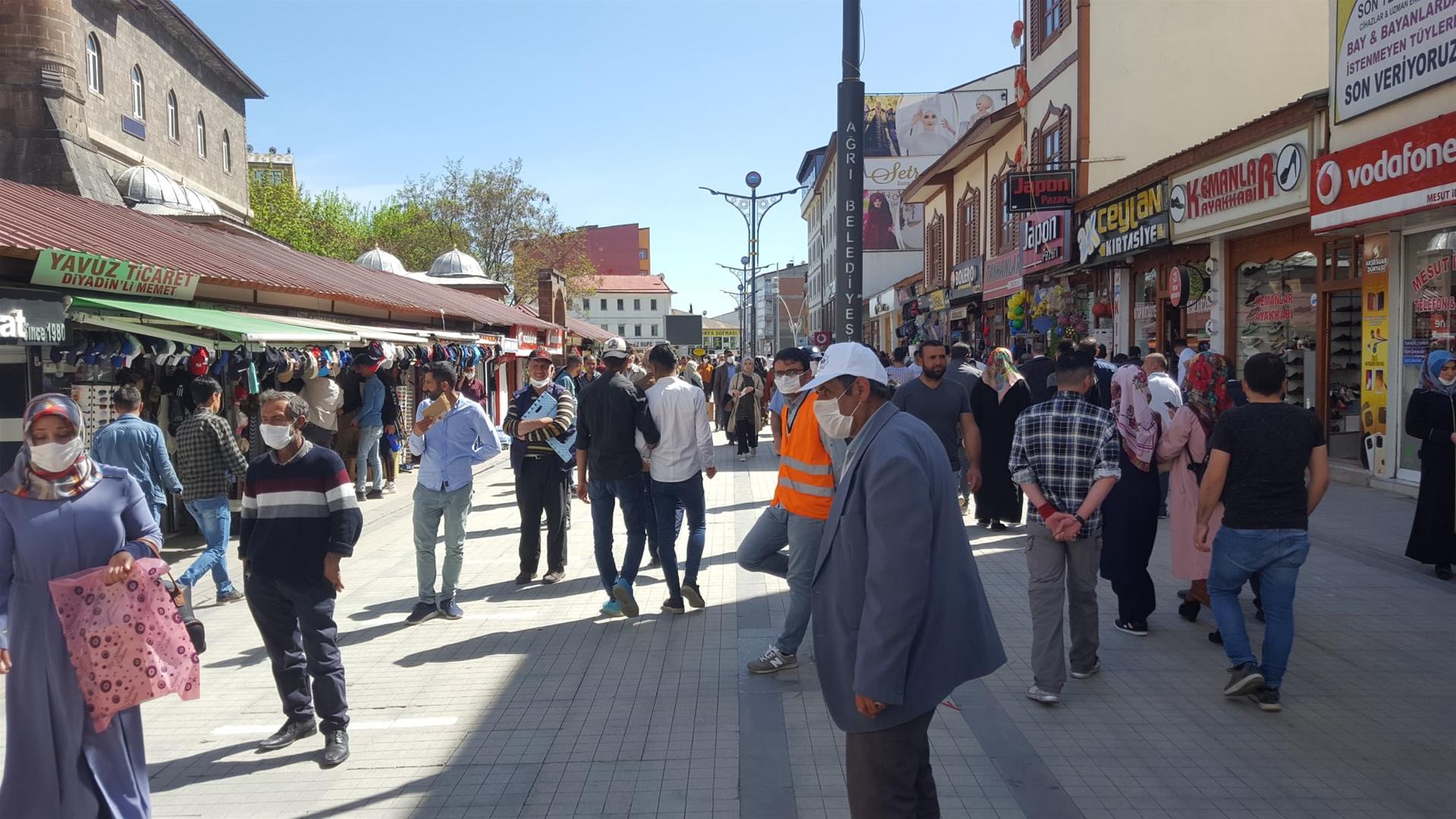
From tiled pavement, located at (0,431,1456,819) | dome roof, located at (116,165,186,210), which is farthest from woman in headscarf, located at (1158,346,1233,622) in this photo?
dome roof, located at (116,165,186,210)

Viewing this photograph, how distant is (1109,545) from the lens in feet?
21.3

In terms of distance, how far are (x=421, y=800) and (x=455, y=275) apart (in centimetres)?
3246

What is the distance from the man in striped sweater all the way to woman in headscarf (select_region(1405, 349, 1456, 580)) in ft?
24.4

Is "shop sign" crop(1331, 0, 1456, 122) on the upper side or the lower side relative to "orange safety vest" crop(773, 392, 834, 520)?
upper

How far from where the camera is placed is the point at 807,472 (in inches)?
221

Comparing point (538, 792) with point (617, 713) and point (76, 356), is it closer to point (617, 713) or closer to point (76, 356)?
point (617, 713)

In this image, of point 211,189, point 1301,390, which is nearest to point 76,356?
point 1301,390

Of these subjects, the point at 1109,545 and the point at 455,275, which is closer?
the point at 1109,545

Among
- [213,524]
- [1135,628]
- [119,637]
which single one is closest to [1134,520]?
[1135,628]

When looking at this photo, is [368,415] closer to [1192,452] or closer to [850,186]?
[850,186]

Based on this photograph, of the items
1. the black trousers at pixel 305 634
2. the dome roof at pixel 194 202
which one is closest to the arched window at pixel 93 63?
the dome roof at pixel 194 202

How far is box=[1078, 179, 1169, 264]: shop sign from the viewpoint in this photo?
16156mm

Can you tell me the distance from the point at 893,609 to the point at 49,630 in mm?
2862

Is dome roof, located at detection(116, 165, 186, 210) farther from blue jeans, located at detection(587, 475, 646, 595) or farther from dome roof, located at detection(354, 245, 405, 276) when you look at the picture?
blue jeans, located at detection(587, 475, 646, 595)
